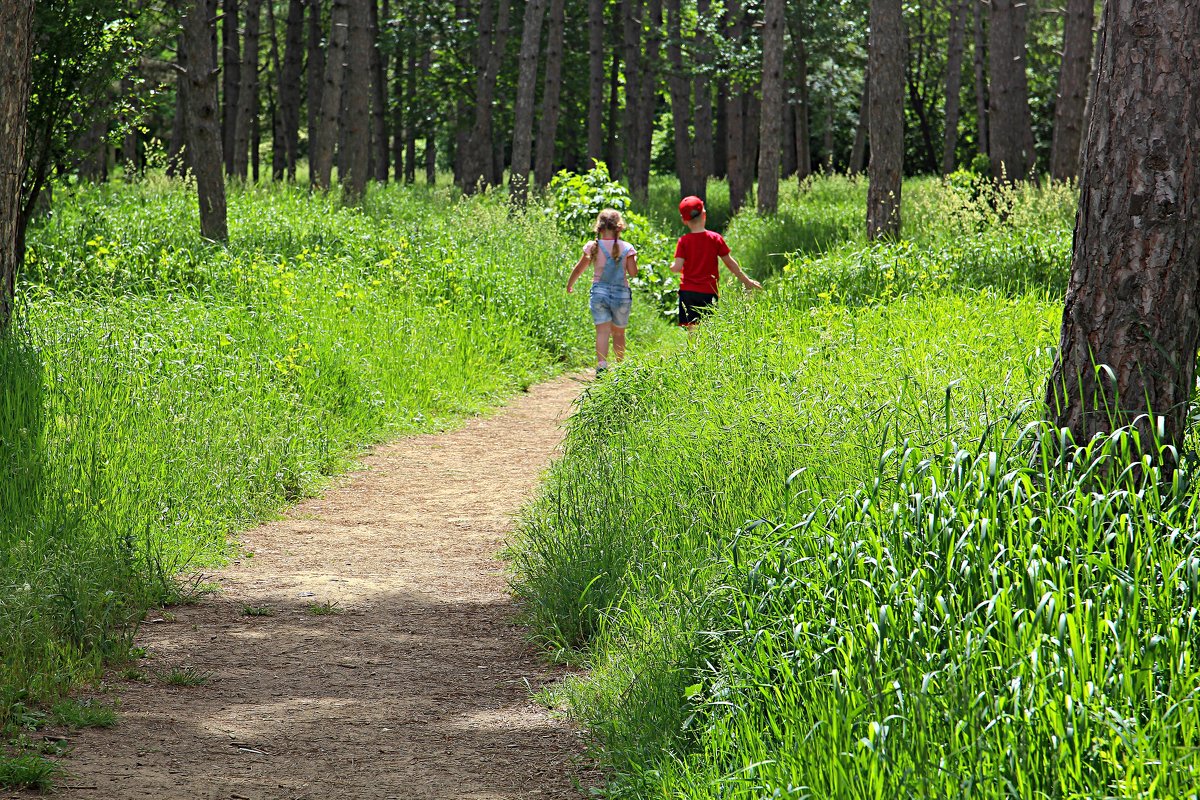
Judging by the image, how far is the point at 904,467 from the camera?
3.96 m

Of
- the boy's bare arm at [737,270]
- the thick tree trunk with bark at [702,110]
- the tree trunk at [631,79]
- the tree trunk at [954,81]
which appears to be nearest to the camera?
the boy's bare arm at [737,270]

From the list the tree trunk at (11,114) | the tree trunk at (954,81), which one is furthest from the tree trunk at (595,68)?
the tree trunk at (11,114)

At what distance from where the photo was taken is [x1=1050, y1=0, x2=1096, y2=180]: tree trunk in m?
15.9

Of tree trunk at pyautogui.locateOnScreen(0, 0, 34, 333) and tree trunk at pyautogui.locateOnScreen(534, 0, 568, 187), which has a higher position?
tree trunk at pyautogui.locateOnScreen(534, 0, 568, 187)

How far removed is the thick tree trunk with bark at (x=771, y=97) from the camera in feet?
61.6

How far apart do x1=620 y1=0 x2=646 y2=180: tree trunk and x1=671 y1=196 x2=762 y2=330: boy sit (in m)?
14.5

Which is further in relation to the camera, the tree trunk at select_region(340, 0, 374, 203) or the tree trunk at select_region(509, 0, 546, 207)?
the tree trunk at select_region(509, 0, 546, 207)

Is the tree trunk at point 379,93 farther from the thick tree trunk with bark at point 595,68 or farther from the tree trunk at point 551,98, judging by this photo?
the tree trunk at point 551,98

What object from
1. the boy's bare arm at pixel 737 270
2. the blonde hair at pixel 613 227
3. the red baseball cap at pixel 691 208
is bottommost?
the boy's bare arm at pixel 737 270

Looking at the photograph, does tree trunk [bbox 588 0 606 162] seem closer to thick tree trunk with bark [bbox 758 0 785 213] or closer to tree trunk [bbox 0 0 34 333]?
thick tree trunk with bark [bbox 758 0 785 213]

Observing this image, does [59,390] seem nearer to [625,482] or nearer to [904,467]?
[625,482]

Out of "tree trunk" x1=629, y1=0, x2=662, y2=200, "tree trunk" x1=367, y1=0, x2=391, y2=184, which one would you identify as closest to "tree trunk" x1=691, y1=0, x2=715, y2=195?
"tree trunk" x1=629, y1=0, x2=662, y2=200

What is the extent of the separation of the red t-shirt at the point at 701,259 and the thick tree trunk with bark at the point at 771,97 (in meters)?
8.68

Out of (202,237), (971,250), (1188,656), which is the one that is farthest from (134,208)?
(1188,656)
